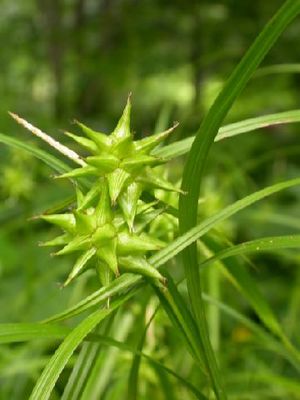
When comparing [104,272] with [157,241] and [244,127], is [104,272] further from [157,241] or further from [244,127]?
[244,127]

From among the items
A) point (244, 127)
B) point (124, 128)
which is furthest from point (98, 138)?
point (244, 127)

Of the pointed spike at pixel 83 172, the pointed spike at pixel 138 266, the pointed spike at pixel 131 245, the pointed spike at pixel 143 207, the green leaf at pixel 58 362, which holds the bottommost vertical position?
the green leaf at pixel 58 362

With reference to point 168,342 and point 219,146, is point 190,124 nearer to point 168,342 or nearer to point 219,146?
point 219,146

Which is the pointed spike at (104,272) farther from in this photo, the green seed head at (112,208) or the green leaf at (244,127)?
the green leaf at (244,127)

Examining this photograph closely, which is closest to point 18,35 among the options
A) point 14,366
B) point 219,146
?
point 219,146

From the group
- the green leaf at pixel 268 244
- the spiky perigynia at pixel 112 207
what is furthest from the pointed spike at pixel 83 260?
the green leaf at pixel 268 244

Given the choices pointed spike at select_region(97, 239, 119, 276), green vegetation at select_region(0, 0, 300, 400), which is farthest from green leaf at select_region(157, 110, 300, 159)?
pointed spike at select_region(97, 239, 119, 276)

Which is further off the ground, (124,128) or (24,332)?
(124,128)
